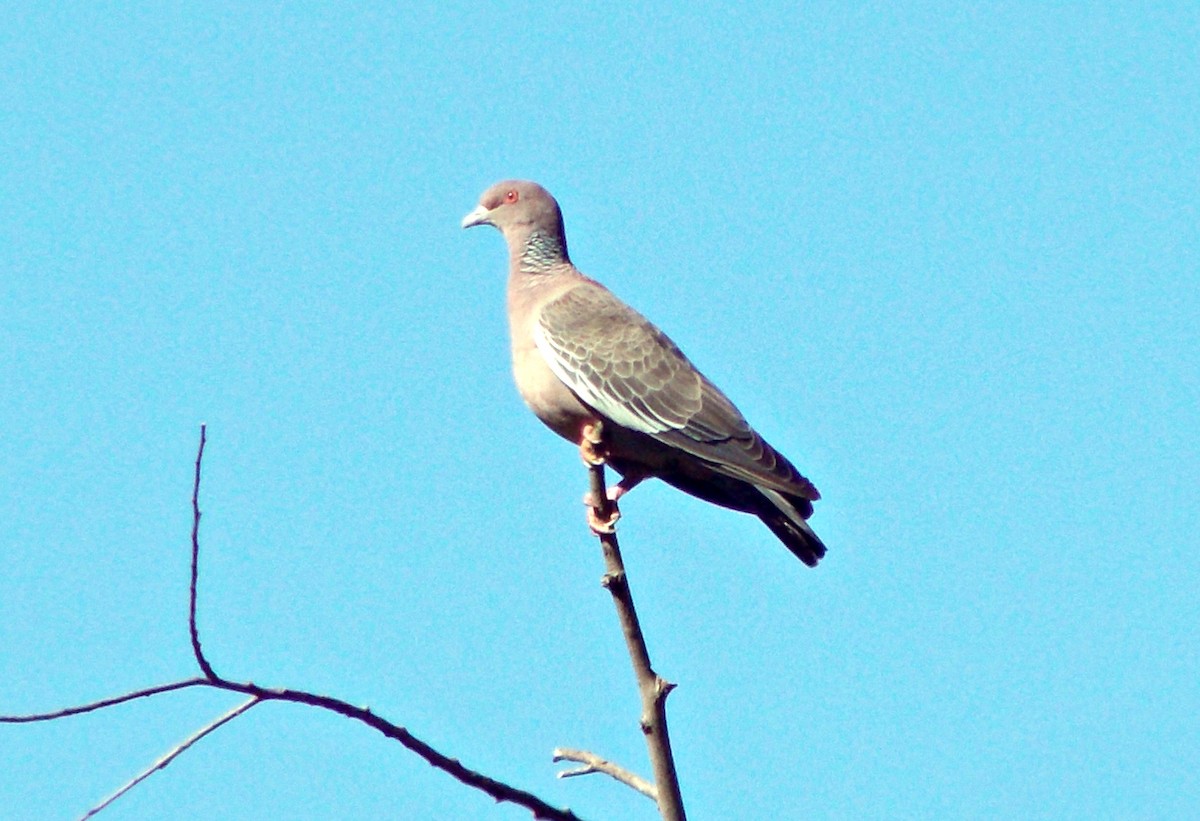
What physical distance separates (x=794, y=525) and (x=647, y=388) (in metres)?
→ 0.89

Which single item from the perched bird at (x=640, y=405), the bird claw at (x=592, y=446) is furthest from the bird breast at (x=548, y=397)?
the bird claw at (x=592, y=446)

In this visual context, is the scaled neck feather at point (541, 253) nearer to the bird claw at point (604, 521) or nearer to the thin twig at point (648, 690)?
the bird claw at point (604, 521)

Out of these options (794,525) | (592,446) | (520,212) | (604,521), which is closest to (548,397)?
(592,446)

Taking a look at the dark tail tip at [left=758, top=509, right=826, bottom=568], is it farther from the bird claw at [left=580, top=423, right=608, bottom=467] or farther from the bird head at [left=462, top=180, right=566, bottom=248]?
the bird head at [left=462, top=180, right=566, bottom=248]

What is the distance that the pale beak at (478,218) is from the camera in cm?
790

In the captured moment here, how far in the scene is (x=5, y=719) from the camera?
3084 mm

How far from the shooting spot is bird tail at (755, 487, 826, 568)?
21.2 feet

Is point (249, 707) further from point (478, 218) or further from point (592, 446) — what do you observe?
point (478, 218)

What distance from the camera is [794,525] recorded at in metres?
6.53

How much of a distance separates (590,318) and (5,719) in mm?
4286

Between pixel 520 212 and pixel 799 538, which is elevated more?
pixel 520 212

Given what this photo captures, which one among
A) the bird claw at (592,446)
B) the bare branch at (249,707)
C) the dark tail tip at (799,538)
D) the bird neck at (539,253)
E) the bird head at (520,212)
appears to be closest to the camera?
the bare branch at (249,707)

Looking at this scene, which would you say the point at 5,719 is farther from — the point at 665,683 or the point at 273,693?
the point at 665,683

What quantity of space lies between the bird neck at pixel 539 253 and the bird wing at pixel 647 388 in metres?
0.37
